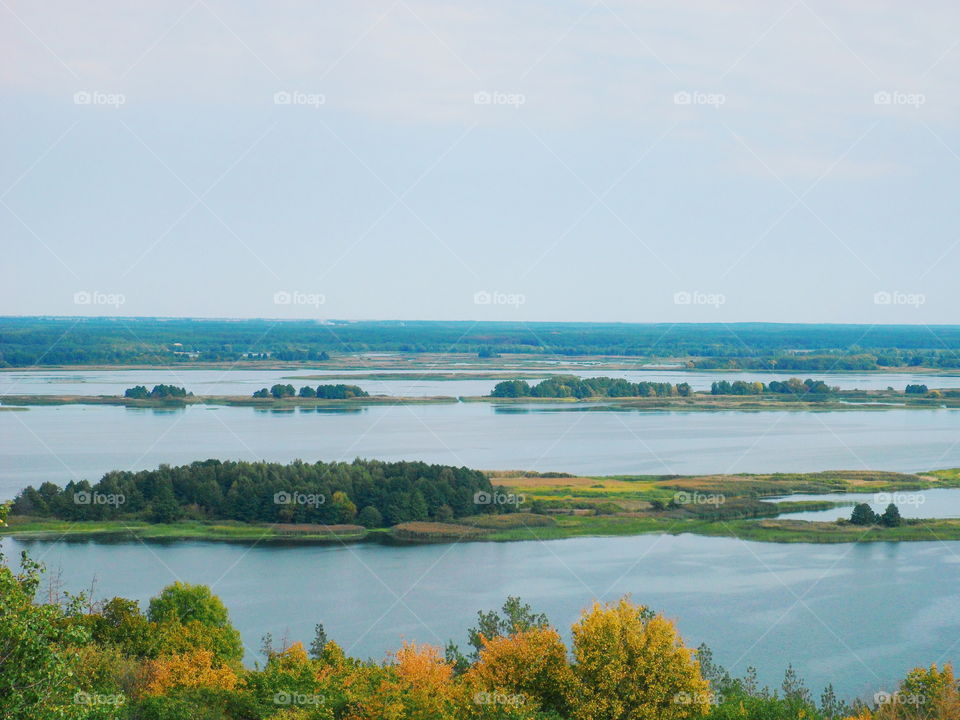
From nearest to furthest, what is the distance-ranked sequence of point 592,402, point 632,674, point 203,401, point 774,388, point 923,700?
point 632,674, point 923,700, point 203,401, point 592,402, point 774,388

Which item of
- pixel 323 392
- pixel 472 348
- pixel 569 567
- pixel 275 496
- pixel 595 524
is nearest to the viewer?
pixel 569 567

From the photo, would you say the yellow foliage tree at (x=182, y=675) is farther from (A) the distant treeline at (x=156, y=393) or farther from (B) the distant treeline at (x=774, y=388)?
(B) the distant treeline at (x=774, y=388)

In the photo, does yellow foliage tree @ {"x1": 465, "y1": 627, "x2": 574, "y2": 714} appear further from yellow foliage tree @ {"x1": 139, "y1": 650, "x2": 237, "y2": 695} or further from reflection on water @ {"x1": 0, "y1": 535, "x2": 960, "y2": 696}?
reflection on water @ {"x1": 0, "y1": 535, "x2": 960, "y2": 696}

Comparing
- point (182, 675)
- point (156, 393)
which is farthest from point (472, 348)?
point (182, 675)

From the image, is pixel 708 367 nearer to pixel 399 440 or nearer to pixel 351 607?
pixel 399 440

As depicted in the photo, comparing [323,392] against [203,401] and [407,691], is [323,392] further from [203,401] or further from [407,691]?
[407,691]

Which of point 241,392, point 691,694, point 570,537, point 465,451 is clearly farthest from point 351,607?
point 241,392

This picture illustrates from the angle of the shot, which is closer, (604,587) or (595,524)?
(604,587)
